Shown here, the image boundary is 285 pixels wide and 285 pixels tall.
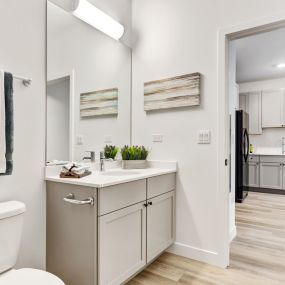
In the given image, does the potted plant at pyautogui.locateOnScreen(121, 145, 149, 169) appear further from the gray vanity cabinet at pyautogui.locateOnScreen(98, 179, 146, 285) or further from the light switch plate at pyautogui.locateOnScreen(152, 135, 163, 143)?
the gray vanity cabinet at pyautogui.locateOnScreen(98, 179, 146, 285)

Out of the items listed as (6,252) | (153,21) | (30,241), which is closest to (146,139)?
(153,21)

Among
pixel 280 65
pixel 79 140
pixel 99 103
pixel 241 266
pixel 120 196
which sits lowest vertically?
pixel 241 266

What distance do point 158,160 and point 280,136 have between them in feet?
13.2

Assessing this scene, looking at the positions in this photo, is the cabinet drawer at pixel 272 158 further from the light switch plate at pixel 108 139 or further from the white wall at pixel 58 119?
the white wall at pixel 58 119

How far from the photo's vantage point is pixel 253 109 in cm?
530

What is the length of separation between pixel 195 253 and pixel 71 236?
117 cm

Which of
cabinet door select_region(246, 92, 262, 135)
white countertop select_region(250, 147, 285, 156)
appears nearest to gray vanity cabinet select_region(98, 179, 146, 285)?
white countertop select_region(250, 147, 285, 156)

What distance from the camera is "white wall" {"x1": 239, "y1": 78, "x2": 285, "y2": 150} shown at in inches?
207

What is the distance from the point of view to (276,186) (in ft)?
15.7

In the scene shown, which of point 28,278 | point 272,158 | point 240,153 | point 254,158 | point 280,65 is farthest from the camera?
point 254,158

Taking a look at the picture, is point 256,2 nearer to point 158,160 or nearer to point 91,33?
point 91,33

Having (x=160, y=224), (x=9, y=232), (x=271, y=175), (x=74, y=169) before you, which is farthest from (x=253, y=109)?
(x=9, y=232)

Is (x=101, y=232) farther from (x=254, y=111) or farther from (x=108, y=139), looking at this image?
(x=254, y=111)

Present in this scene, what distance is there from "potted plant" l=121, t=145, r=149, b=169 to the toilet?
1.09 meters
